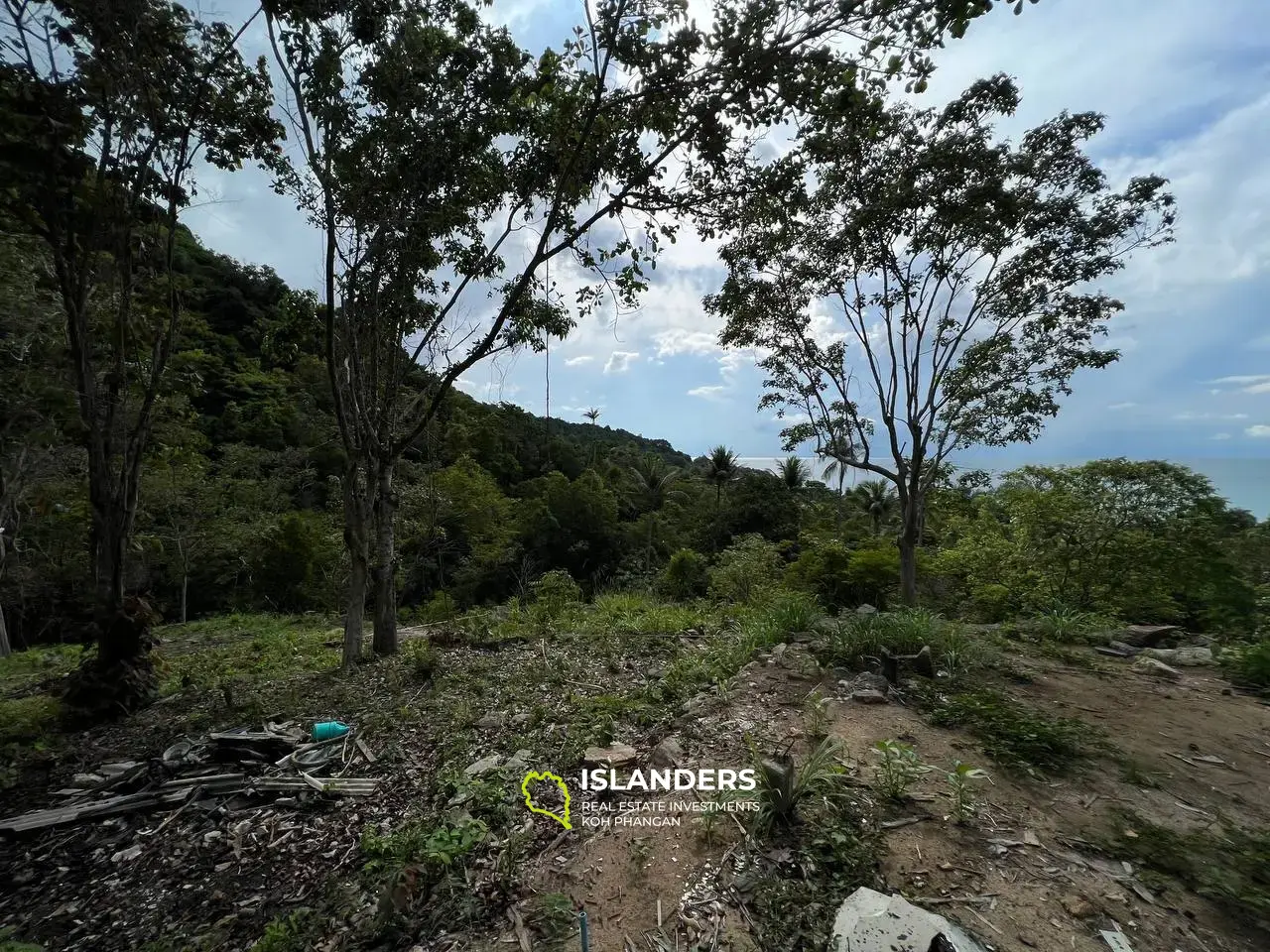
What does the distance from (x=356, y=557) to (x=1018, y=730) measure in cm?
608

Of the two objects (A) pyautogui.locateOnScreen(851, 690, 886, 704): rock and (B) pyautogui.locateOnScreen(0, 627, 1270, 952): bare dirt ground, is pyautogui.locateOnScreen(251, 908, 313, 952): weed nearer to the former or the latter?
(B) pyautogui.locateOnScreen(0, 627, 1270, 952): bare dirt ground

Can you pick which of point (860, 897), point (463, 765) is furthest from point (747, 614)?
point (860, 897)

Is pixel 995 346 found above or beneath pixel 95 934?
above

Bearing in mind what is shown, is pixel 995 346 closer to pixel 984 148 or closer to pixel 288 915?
pixel 984 148

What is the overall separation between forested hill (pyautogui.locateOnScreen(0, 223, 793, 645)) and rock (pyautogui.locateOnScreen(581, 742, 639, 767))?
4.61 m

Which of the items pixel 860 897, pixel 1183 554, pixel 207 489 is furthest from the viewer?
pixel 207 489

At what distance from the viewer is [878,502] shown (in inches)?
966

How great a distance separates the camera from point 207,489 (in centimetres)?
1479

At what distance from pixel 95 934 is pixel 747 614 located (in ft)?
21.1

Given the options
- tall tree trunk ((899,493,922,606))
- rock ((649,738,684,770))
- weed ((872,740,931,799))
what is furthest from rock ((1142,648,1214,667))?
rock ((649,738,684,770))

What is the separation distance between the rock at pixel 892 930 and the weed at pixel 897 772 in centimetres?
74

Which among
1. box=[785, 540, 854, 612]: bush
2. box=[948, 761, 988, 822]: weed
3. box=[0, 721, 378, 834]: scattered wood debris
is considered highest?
box=[785, 540, 854, 612]: bush

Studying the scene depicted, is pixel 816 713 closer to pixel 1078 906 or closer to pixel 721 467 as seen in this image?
pixel 1078 906

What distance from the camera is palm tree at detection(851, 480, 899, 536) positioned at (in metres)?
24.3
